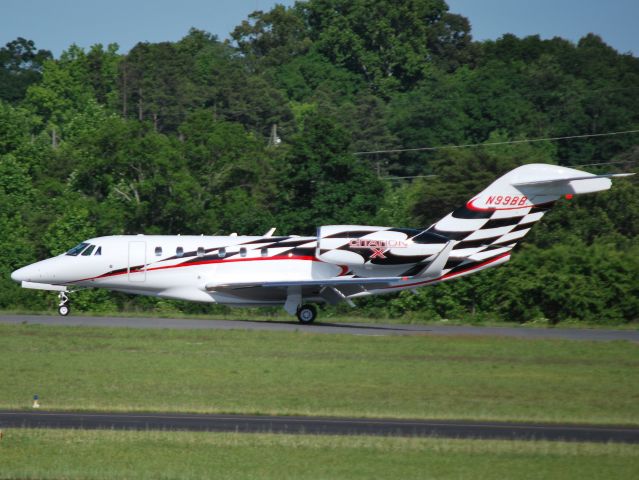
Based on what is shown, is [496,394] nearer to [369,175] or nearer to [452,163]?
[369,175]

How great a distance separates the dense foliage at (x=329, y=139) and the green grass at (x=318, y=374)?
10788mm

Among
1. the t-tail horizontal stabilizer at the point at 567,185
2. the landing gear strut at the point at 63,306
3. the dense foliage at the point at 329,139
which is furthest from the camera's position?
the dense foliage at the point at 329,139

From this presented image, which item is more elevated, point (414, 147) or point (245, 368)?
point (414, 147)

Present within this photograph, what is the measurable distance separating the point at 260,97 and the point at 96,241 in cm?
7722

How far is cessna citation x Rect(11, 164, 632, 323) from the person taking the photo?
121 feet

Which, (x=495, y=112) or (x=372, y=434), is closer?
(x=372, y=434)

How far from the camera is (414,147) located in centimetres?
10156

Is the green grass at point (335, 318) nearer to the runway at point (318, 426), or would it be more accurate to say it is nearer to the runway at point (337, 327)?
the runway at point (337, 327)

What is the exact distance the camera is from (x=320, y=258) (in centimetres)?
3706

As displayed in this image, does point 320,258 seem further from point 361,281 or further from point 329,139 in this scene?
point 329,139

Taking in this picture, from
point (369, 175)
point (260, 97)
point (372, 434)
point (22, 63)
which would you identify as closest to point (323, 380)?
point (372, 434)

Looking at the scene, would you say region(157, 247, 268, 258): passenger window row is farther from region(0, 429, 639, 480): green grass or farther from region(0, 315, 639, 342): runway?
region(0, 429, 639, 480): green grass

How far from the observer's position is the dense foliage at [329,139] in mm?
44500

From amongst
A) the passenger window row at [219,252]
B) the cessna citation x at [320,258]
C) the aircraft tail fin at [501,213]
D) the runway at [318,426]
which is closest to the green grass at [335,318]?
the cessna citation x at [320,258]
